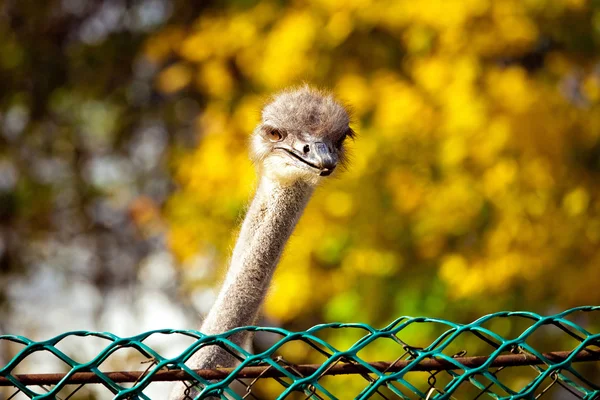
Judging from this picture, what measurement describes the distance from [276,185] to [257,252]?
0.30 metres

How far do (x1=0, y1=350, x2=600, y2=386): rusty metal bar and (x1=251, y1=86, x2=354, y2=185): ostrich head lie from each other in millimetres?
1330

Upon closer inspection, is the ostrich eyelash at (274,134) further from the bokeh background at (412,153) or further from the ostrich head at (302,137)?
the bokeh background at (412,153)

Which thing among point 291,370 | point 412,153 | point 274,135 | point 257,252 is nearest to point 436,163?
point 412,153

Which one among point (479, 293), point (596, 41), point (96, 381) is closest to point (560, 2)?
point (596, 41)

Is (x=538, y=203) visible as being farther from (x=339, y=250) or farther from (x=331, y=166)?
(x=331, y=166)

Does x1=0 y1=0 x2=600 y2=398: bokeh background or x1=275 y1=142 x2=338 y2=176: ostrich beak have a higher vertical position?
x1=0 y1=0 x2=600 y2=398: bokeh background

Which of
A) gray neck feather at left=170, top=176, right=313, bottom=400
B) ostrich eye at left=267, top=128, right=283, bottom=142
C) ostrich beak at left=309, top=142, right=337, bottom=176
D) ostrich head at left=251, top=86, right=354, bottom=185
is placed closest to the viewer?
gray neck feather at left=170, top=176, right=313, bottom=400

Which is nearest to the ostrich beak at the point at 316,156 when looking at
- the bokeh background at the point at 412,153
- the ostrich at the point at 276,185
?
the ostrich at the point at 276,185

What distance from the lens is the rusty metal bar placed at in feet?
5.22

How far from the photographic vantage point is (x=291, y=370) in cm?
172

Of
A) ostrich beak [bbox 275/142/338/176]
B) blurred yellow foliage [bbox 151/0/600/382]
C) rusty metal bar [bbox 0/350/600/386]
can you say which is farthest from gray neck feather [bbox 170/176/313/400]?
blurred yellow foliage [bbox 151/0/600/382]

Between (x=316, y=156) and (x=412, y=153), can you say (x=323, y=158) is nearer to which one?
(x=316, y=156)

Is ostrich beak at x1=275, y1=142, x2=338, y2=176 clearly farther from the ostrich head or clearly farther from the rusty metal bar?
the rusty metal bar

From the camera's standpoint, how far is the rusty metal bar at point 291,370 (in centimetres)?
159
